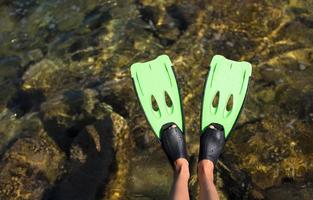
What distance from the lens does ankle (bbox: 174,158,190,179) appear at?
5145 mm

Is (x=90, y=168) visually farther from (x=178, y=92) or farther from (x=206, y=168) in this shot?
(x=178, y=92)

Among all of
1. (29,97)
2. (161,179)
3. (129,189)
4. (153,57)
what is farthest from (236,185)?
(29,97)

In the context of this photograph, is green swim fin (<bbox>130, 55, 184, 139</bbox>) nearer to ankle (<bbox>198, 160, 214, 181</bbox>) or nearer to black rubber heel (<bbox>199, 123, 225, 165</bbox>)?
black rubber heel (<bbox>199, 123, 225, 165</bbox>)

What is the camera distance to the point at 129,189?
543 cm

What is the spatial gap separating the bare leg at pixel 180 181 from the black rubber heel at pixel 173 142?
0.09m

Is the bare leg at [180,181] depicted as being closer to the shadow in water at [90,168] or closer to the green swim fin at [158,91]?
the green swim fin at [158,91]


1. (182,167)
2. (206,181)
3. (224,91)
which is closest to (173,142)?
(182,167)

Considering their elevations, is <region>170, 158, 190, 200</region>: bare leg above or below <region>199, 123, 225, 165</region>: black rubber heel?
above

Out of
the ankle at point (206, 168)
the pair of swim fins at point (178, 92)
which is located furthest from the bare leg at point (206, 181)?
the pair of swim fins at point (178, 92)

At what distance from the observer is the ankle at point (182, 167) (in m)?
5.14

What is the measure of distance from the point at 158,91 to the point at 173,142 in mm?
1045

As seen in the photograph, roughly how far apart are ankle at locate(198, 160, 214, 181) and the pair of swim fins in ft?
2.23

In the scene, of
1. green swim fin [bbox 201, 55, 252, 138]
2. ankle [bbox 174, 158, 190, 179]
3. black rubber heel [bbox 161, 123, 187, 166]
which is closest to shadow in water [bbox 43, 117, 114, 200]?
black rubber heel [bbox 161, 123, 187, 166]

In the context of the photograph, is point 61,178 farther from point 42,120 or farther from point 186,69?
point 186,69
